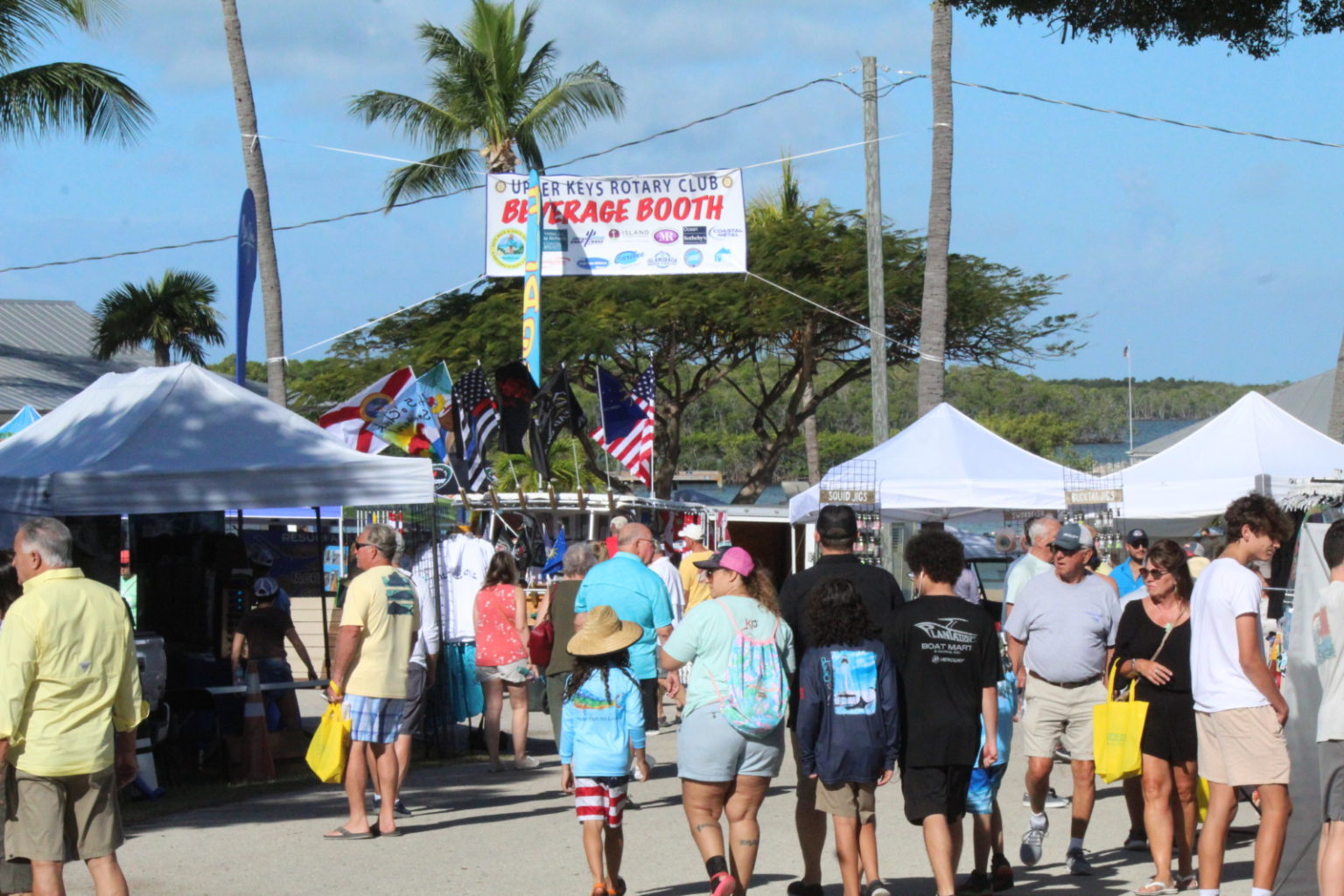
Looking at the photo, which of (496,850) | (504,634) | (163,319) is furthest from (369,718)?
(163,319)

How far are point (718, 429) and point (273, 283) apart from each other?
48.5m

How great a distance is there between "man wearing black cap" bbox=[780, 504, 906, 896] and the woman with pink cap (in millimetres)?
288

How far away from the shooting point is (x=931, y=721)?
6496mm

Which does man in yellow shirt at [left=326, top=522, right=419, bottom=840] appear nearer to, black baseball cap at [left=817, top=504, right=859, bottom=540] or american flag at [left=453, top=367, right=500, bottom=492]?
black baseball cap at [left=817, top=504, right=859, bottom=540]

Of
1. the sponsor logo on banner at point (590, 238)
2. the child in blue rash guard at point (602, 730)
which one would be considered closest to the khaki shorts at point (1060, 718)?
the child in blue rash guard at point (602, 730)

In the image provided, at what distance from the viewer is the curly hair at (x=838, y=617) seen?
647cm

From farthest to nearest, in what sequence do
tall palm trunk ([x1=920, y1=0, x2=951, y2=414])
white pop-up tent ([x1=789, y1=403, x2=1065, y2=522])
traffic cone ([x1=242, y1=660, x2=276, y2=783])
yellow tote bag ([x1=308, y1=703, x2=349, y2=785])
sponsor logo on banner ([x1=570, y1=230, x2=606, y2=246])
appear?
sponsor logo on banner ([x1=570, y1=230, x2=606, y2=246]), tall palm trunk ([x1=920, y1=0, x2=951, y2=414]), white pop-up tent ([x1=789, y1=403, x2=1065, y2=522]), traffic cone ([x1=242, y1=660, x2=276, y2=783]), yellow tote bag ([x1=308, y1=703, x2=349, y2=785])

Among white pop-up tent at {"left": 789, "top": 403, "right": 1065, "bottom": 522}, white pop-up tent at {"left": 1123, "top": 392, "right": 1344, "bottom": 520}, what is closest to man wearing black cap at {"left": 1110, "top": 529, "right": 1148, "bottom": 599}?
white pop-up tent at {"left": 789, "top": 403, "right": 1065, "bottom": 522}

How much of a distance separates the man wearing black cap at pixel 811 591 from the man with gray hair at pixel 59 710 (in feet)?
9.61

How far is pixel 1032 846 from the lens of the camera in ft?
26.8

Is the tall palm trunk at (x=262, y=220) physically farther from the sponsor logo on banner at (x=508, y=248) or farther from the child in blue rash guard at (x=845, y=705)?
the child in blue rash guard at (x=845, y=705)

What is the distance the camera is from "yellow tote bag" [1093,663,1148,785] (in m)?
7.41

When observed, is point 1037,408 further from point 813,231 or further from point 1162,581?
point 1162,581

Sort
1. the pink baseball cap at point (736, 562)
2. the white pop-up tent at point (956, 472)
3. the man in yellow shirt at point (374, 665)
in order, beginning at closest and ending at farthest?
the pink baseball cap at point (736, 562)
the man in yellow shirt at point (374, 665)
the white pop-up tent at point (956, 472)
